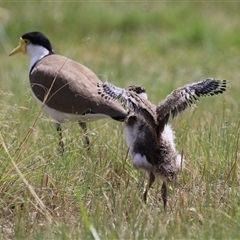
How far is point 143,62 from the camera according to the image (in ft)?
33.2

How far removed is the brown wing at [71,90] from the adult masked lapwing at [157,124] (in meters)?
1.05

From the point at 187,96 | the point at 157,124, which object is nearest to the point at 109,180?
the point at 157,124

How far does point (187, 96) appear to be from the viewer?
175 inches

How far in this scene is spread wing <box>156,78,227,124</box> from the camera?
14.6 ft

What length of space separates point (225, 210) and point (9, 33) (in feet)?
25.3

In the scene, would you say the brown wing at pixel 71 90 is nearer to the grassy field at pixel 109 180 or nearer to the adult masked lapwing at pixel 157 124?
the grassy field at pixel 109 180

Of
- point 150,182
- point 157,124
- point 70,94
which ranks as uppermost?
point 70,94

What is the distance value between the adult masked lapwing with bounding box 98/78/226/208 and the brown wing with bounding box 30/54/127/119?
1054 millimetres

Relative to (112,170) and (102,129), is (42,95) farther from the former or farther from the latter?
(112,170)

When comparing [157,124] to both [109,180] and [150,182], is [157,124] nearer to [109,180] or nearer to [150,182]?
[150,182]

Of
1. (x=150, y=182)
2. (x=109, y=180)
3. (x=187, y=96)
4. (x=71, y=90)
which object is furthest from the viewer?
(x=71, y=90)

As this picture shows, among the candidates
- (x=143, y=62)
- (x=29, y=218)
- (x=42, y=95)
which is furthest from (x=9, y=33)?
(x=29, y=218)

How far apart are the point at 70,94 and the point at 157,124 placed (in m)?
1.66

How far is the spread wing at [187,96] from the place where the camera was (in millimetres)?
4445
